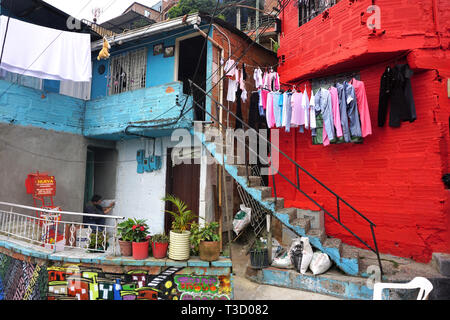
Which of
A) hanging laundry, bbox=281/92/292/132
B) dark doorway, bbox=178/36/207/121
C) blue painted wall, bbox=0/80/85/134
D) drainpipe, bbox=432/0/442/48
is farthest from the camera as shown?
dark doorway, bbox=178/36/207/121

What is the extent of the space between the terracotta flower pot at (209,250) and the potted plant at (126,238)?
133 centimetres

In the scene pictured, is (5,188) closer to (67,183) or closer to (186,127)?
(67,183)

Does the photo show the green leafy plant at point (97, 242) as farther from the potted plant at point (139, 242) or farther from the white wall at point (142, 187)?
the white wall at point (142, 187)

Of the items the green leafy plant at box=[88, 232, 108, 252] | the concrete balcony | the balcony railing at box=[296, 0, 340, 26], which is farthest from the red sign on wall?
the balcony railing at box=[296, 0, 340, 26]

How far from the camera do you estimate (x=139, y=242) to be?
4.62 m

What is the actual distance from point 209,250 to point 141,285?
1.35 meters

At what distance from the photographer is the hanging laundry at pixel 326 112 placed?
6.38 m

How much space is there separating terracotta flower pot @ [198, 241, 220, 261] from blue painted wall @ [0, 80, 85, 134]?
7254mm

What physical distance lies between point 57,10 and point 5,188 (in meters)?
6.29

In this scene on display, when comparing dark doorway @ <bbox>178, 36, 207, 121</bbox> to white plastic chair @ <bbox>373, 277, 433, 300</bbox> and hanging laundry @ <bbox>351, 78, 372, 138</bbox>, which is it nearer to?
hanging laundry @ <bbox>351, 78, 372, 138</bbox>

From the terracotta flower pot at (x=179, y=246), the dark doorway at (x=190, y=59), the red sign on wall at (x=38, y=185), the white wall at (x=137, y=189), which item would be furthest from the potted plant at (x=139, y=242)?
the dark doorway at (x=190, y=59)

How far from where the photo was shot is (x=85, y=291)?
487cm

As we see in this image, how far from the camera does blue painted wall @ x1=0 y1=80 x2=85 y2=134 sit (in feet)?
25.9
